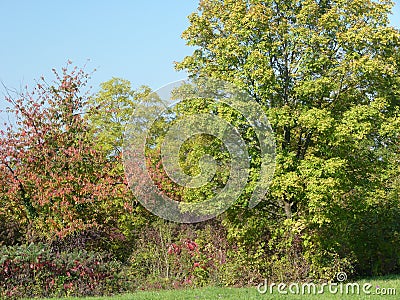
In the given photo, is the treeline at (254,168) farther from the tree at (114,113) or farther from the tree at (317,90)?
the tree at (114,113)

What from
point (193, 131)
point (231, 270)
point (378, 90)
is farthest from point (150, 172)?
point (378, 90)

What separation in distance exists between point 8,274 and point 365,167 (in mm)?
8373

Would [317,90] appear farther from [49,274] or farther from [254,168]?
[49,274]

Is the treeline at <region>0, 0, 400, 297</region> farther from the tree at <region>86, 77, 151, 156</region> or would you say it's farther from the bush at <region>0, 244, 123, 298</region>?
the tree at <region>86, 77, 151, 156</region>

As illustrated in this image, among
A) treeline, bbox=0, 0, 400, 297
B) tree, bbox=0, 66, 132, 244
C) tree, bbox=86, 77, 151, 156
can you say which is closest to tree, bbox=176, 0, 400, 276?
treeline, bbox=0, 0, 400, 297

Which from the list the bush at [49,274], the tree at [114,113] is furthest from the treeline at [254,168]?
the tree at [114,113]

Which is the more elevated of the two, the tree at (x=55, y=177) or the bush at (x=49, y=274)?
the tree at (x=55, y=177)

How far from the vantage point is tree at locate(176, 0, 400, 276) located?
1166 centimetres

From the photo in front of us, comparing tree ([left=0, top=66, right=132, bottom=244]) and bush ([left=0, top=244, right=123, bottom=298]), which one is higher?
tree ([left=0, top=66, right=132, bottom=244])

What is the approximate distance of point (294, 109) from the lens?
488 inches

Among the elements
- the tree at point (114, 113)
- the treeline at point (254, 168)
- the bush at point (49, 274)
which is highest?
the tree at point (114, 113)

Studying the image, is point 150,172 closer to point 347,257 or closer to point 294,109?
point 294,109

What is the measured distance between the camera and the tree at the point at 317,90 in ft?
38.3

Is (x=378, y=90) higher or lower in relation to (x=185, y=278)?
higher
